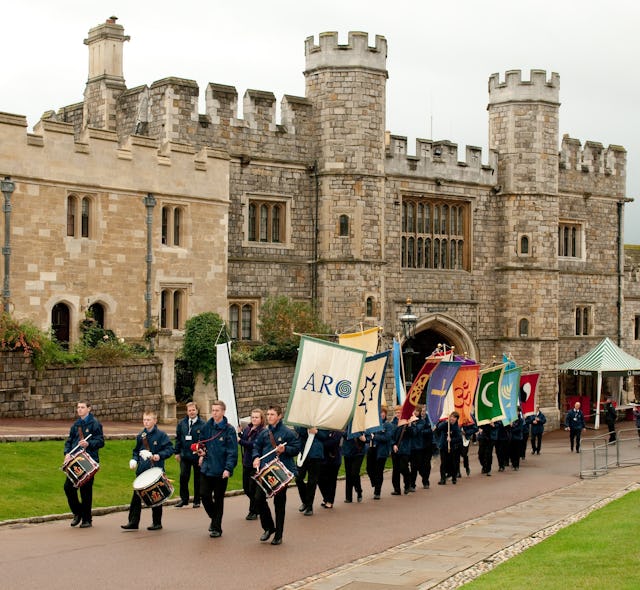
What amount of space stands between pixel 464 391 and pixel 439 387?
1.40m

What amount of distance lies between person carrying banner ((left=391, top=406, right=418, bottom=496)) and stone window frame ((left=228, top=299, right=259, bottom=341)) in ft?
42.7

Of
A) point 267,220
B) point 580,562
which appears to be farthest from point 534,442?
point 580,562

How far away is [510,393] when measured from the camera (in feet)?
82.3

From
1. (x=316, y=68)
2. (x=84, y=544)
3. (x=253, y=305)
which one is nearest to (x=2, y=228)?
(x=253, y=305)

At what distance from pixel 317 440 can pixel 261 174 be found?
57.4ft

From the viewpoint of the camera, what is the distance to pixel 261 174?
33.2 meters

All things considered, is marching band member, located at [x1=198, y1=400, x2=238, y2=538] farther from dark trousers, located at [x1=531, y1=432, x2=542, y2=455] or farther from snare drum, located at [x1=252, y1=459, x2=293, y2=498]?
dark trousers, located at [x1=531, y1=432, x2=542, y2=455]

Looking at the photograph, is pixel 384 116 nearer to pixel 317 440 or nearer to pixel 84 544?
pixel 317 440

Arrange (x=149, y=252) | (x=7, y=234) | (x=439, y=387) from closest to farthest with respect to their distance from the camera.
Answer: (x=439, y=387) < (x=7, y=234) < (x=149, y=252)

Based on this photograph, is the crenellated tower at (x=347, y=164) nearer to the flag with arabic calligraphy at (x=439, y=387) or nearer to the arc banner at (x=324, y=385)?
the flag with arabic calligraphy at (x=439, y=387)

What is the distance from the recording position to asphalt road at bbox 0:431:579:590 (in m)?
11.4

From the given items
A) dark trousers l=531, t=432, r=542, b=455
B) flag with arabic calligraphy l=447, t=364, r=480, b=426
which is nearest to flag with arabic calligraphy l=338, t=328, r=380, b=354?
flag with arabic calligraphy l=447, t=364, r=480, b=426

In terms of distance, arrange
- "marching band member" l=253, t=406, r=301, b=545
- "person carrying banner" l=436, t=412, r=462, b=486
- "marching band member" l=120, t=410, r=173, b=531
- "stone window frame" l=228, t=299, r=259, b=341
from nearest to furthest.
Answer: "marching band member" l=253, t=406, r=301, b=545, "marching band member" l=120, t=410, r=173, b=531, "person carrying banner" l=436, t=412, r=462, b=486, "stone window frame" l=228, t=299, r=259, b=341

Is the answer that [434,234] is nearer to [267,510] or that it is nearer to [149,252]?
[149,252]
